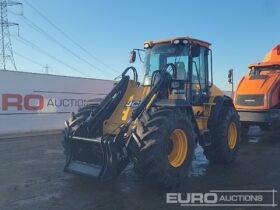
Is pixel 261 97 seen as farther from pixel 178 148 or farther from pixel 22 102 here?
pixel 22 102

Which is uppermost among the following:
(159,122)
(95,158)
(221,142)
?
(159,122)

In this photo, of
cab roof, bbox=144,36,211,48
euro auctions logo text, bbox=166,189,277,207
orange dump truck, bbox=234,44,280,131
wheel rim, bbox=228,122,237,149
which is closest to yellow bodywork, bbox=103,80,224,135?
wheel rim, bbox=228,122,237,149

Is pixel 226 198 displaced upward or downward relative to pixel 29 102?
downward

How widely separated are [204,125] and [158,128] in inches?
105

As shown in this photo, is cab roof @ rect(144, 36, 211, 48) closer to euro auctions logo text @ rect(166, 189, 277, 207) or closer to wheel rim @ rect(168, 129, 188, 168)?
wheel rim @ rect(168, 129, 188, 168)

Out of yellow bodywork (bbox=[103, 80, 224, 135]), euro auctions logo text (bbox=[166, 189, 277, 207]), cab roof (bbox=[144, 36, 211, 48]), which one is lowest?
euro auctions logo text (bbox=[166, 189, 277, 207])

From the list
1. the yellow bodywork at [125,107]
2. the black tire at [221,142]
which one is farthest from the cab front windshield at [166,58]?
the black tire at [221,142]

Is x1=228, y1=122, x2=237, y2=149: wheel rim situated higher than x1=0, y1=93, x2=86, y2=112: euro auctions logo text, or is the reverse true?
x1=0, y1=93, x2=86, y2=112: euro auctions logo text

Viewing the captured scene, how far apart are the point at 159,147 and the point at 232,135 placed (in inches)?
146

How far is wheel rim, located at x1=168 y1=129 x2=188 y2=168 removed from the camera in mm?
6332

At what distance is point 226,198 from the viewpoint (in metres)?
5.75

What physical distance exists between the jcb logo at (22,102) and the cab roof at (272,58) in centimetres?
900

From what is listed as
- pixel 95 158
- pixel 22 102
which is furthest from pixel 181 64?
pixel 22 102

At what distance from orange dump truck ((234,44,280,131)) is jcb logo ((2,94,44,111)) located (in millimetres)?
8253
